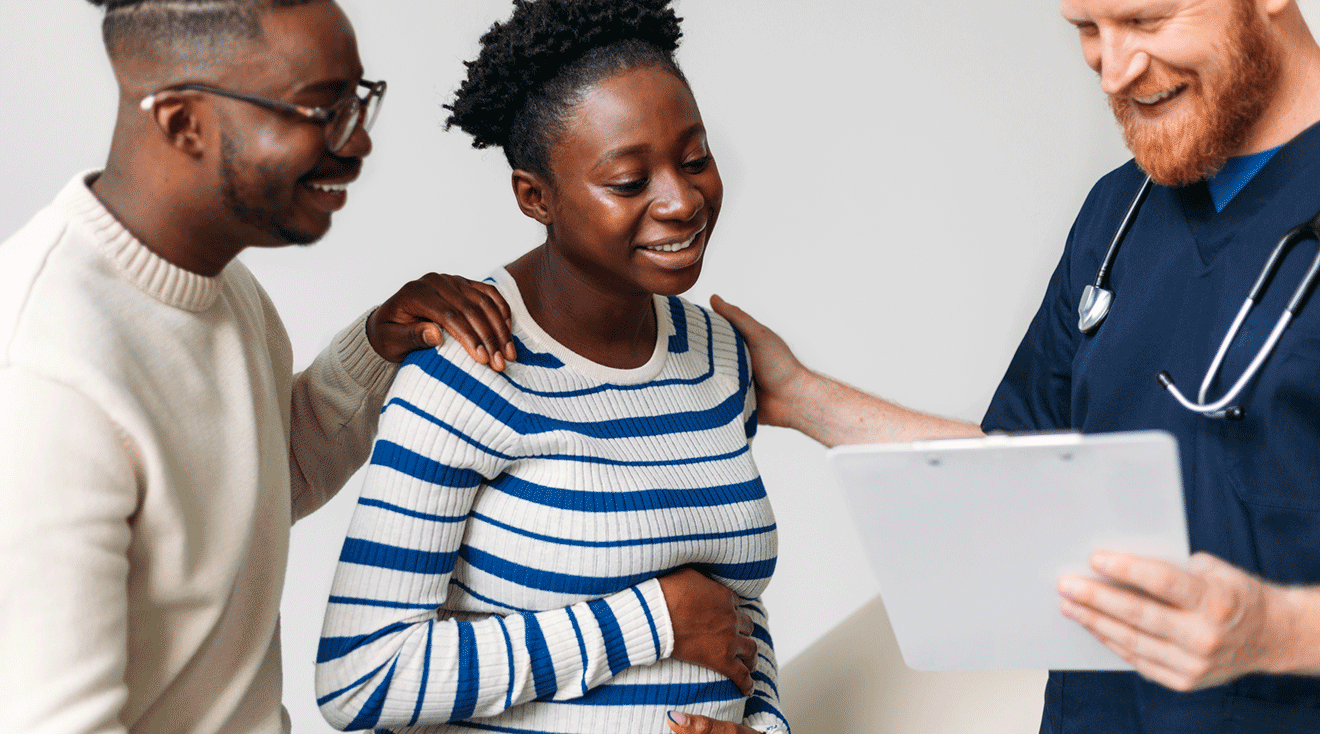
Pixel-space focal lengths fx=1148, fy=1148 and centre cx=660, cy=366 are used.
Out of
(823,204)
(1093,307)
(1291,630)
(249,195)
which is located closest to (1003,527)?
(1291,630)

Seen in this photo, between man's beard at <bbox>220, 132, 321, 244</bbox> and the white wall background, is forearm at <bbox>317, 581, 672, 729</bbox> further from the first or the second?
the white wall background

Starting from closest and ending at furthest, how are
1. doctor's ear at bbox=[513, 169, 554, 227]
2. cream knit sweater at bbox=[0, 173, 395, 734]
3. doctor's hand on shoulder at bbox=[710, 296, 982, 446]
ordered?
cream knit sweater at bbox=[0, 173, 395, 734], doctor's ear at bbox=[513, 169, 554, 227], doctor's hand on shoulder at bbox=[710, 296, 982, 446]

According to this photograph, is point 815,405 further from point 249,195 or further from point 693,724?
point 249,195

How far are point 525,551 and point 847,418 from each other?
2.17 feet

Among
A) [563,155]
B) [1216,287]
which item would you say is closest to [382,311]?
[563,155]

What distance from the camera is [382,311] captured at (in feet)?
4.48

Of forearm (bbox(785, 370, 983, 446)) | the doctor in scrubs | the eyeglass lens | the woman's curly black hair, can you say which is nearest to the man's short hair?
the eyeglass lens

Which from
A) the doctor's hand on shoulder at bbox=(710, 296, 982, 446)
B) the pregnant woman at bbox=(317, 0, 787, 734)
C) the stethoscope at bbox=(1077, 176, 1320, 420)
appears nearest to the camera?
the stethoscope at bbox=(1077, 176, 1320, 420)

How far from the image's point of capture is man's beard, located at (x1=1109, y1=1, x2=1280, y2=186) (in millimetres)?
1187

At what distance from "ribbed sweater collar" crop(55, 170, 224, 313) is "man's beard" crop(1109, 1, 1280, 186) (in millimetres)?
1009

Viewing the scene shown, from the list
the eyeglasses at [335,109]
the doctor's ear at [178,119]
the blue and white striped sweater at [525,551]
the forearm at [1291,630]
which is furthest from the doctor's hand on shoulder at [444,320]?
the forearm at [1291,630]

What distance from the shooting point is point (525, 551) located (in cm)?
127

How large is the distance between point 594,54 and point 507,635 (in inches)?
26.2

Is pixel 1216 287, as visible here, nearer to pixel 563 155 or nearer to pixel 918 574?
pixel 918 574
